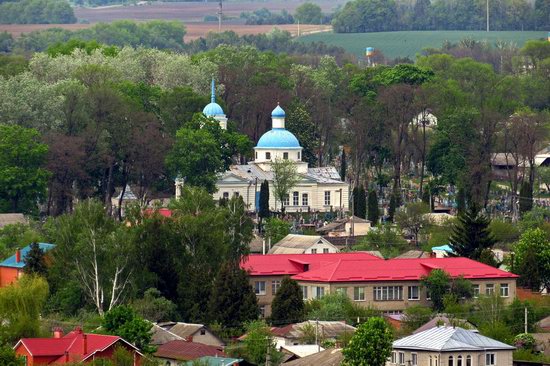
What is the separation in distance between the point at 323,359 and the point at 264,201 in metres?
40.6

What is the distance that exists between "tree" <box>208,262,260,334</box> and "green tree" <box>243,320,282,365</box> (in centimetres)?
548

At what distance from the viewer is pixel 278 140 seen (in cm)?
12606

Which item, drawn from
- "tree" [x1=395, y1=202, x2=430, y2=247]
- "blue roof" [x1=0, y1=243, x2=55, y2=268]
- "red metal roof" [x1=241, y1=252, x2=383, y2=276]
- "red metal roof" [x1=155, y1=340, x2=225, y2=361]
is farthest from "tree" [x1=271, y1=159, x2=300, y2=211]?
"red metal roof" [x1=155, y1=340, x2=225, y2=361]

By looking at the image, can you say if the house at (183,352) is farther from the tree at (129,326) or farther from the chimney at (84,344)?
the chimney at (84,344)

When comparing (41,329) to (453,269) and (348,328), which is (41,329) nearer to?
(348,328)

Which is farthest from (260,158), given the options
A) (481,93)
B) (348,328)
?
(348,328)

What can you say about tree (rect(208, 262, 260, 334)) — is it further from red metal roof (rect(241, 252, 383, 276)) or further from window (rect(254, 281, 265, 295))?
window (rect(254, 281, 265, 295))

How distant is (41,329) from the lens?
8081cm

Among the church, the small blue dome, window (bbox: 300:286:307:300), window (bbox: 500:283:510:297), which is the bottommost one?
the church

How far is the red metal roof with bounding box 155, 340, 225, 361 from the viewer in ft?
248

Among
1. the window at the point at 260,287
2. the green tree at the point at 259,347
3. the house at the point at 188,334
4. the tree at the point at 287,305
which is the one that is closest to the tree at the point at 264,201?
the window at the point at 260,287

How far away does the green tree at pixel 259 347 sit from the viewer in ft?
252

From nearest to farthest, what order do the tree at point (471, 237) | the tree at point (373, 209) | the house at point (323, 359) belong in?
the house at point (323, 359), the tree at point (471, 237), the tree at point (373, 209)

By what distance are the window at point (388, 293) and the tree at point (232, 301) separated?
19.5 feet
